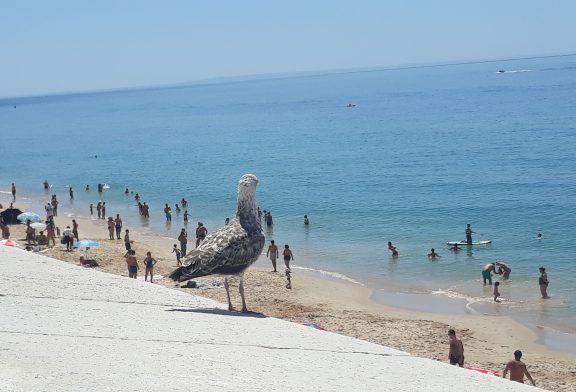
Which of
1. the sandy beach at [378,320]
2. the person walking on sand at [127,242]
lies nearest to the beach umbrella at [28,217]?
the person walking on sand at [127,242]

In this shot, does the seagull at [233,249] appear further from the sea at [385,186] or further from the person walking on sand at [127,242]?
the person walking on sand at [127,242]

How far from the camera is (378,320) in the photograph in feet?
76.8

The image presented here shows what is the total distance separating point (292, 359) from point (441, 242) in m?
30.7

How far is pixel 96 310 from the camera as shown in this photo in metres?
9.26

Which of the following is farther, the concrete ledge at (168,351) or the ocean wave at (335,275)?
the ocean wave at (335,275)

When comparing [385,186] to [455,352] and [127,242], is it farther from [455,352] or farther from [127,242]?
[455,352]

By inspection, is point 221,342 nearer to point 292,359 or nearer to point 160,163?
point 292,359

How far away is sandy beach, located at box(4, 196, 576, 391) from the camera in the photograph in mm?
19656

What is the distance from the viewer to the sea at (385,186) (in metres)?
30.8

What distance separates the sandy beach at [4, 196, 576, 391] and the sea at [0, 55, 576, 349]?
3.92 feet

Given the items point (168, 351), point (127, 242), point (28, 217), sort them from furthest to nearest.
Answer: point (28, 217)
point (127, 242)
point (168, 351)

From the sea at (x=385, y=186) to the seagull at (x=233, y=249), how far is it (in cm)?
1440

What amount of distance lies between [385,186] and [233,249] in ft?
159

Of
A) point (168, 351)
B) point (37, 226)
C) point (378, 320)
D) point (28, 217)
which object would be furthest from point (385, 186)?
point (168, 351)
